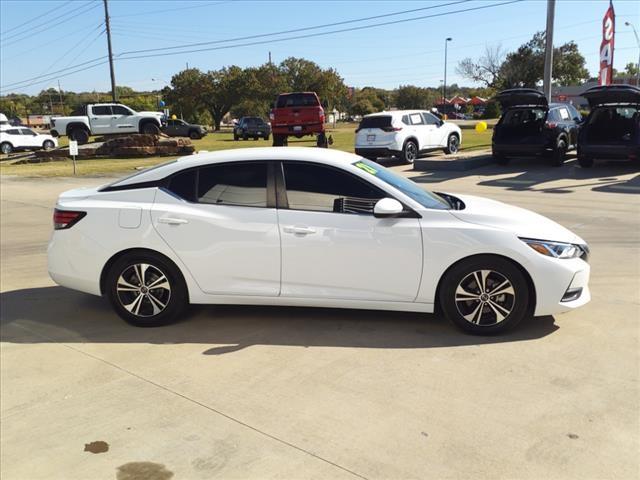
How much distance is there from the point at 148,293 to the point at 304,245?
4.73ft

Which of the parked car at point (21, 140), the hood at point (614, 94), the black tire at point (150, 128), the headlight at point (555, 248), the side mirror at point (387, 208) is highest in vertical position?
the hood at point (614, 94)

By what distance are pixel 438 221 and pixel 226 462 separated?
2.44 m

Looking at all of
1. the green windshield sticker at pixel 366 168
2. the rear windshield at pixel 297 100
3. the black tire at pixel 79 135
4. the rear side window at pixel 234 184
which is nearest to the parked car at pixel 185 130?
the black tire at pixel 79 135

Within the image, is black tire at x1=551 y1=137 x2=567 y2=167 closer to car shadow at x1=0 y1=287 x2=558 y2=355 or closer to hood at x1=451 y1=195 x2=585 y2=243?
hood at x1=451 y1=195 x2=585 y2=243

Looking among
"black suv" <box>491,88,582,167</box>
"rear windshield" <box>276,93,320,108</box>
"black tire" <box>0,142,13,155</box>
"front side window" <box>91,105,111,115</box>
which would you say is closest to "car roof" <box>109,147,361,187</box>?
"black suv" <box>491,88,582,167</box>

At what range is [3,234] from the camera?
965 cm

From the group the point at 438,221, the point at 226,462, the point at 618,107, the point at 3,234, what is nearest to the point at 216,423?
the point at 226,462

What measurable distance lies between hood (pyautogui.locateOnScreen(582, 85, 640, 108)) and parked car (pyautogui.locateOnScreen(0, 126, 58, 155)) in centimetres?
2789

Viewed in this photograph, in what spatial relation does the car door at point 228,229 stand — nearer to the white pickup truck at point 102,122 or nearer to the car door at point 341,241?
the car door at point 341,241

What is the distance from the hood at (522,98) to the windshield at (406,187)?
38.2ft

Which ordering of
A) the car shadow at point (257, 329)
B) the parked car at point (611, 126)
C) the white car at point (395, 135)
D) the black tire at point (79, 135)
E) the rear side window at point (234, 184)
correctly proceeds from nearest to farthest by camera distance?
the car shadow at point (257, 329), the rear side window at point (234, 184), the parked car at point (611, 126), the white car at point (395, 135), the black tire at point (79, 135)

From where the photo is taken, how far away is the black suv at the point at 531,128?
15.9 metres

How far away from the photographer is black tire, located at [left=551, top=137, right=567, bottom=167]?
53.2ft

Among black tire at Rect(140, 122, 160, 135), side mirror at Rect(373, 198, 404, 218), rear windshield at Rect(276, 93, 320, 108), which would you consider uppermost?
rear windshield at Rect(276, 93, 320, 108)
